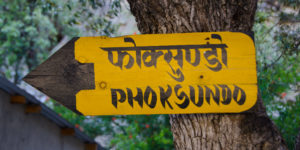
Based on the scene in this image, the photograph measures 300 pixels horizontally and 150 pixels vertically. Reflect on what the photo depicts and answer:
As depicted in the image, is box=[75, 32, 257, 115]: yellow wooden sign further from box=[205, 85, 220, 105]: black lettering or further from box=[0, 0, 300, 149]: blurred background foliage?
box=[0, 0, 300, 149]: blurred background foliage

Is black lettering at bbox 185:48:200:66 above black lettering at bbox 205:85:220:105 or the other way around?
above

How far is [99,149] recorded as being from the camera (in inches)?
314

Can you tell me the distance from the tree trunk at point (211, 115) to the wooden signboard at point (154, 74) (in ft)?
0.36

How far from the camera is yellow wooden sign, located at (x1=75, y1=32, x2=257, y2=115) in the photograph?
7.13 feet

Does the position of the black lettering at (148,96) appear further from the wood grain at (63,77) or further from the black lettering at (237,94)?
the black lettering at (237,94)

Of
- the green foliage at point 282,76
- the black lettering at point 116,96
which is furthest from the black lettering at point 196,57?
the green foliage at point 282,76

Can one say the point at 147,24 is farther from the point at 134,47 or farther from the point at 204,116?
the point at 204,116

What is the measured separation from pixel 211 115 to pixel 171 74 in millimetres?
387

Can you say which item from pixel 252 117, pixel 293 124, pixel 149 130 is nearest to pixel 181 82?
pixel 252 117

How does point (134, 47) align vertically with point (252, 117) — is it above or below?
above

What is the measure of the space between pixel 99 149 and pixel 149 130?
4.77 ft

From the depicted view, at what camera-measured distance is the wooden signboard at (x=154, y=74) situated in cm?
217

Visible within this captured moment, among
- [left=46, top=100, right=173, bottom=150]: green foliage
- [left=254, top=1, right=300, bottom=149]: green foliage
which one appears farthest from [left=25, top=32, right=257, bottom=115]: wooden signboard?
[left=46, top=100, right=173, bottom=150]: green foliage

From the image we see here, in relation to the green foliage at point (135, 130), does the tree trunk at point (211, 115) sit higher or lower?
higher
